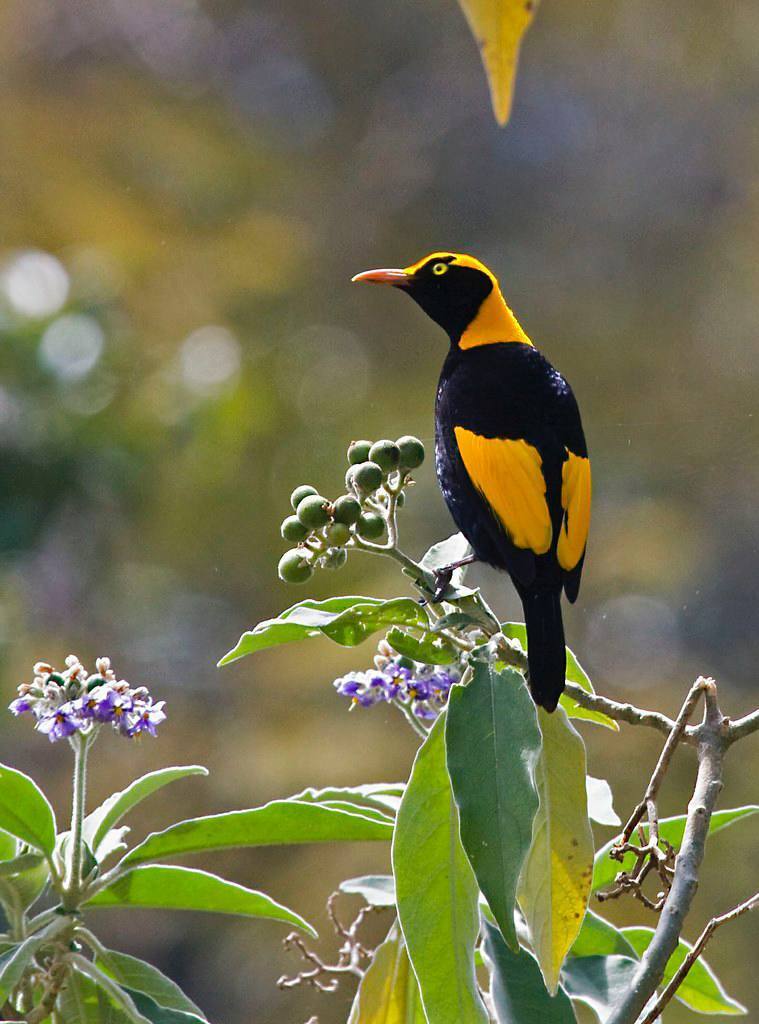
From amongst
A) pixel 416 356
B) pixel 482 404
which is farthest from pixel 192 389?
pixel 482 404

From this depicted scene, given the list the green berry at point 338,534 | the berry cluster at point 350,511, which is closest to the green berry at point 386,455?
the berry cluster at point 350,511

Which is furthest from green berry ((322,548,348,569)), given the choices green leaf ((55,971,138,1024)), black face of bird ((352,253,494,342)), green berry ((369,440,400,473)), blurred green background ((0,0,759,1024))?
blurred green background ((0,0,759,1024))

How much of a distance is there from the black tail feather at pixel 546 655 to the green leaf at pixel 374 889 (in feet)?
0.94

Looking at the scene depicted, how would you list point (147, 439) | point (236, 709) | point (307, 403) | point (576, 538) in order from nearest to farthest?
point (576, 538)
point (147, 439)
point (236, 709)
point (307, 403)

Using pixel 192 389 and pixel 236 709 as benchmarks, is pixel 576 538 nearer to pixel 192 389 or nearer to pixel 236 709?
pixel 192 389

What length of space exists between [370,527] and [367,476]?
0.16 feet

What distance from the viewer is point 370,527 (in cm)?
126

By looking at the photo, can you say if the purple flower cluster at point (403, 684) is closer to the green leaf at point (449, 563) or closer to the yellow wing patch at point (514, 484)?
the green leaf at point (449, 563)

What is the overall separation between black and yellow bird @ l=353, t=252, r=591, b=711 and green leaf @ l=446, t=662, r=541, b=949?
273 millimetres

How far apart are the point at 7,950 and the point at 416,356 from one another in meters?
8.99

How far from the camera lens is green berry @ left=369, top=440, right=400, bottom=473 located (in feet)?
4.29

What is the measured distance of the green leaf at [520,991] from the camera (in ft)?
3.87

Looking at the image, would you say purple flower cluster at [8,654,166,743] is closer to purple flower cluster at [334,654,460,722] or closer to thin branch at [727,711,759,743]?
purple flower cluster at [334,654,460,722]

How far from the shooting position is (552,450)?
5.79 ft
